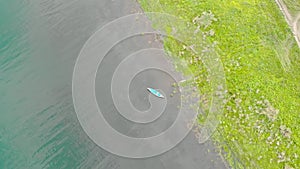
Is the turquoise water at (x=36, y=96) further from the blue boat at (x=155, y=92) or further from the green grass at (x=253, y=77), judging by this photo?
the green grass at (x=253, y=77)

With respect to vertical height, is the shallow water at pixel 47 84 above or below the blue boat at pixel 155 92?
above

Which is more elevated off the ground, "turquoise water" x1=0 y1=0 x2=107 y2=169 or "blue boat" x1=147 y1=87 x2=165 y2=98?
"turquoise water" x1=0 y1=0 x2=107 y2=169

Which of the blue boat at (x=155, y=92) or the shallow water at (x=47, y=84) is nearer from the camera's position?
the shallow water at (x=47, y=84)

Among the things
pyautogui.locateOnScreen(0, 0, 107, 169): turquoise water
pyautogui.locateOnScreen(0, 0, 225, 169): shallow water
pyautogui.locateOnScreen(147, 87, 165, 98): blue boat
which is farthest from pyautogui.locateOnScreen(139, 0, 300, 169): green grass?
pyautogui.locateOnScreen(0, 0, 107, 169): turquoise water

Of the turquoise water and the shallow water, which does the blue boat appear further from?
the turquoise water

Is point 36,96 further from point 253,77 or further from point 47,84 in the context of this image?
point 253,77

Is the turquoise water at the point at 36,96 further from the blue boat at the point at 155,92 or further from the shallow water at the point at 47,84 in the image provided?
the blue boat at the point at 155,92

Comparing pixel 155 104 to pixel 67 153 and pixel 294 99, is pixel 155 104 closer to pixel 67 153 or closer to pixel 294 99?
pixel 67 153


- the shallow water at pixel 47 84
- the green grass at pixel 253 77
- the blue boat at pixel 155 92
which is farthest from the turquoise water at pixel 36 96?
the green grass at pixel 253 77

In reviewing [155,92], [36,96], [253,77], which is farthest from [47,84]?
[253,77]

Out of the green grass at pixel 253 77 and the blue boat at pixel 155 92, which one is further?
the blue boat at pixel 155 92
